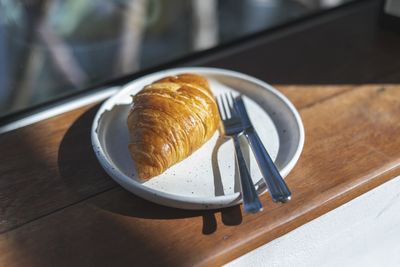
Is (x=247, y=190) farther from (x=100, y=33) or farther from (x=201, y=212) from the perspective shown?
(x=100, y=33)

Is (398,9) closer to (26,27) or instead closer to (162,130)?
(162,130)

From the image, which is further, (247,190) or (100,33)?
(100,33)

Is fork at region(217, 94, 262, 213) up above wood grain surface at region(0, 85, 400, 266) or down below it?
above

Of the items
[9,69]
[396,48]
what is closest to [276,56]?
[396,48]

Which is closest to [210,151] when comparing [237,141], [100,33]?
[237,141]

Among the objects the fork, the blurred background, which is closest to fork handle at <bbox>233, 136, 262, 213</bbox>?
the fork

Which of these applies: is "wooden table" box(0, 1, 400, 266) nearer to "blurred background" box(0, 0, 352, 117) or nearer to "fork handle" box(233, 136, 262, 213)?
"fork handle" box(233, 136, 262, 213)

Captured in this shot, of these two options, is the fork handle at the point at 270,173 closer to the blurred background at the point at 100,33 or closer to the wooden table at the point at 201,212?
the wooden table at the point at 201,212
